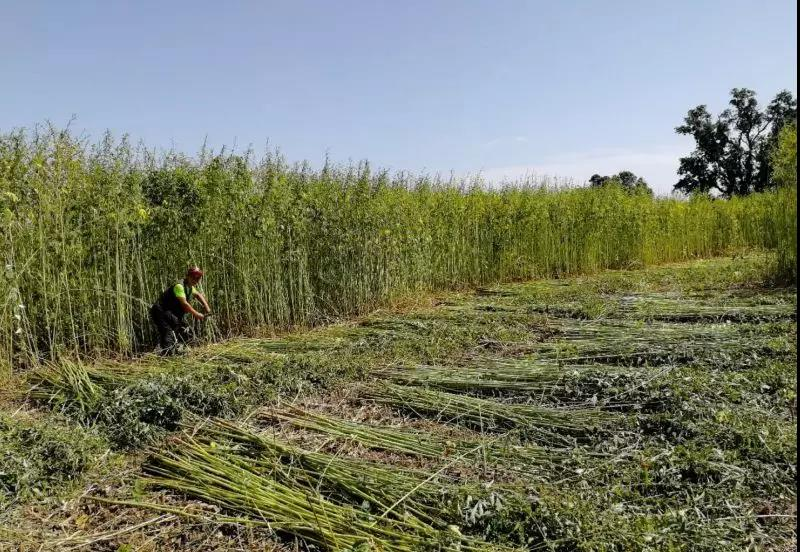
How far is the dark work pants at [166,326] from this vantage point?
6.35 metres

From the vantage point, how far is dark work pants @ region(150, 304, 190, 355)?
6348mm

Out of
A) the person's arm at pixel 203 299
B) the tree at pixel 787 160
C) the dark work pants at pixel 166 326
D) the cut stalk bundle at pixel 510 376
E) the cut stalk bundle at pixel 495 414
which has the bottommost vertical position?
the cut stalk bundle at pixel 495 414

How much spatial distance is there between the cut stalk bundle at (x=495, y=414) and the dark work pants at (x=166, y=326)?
108 inches

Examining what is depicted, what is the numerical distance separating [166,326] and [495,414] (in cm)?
390

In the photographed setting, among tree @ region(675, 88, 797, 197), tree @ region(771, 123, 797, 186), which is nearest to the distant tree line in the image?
tree @ region(675, 88, 797, 197)

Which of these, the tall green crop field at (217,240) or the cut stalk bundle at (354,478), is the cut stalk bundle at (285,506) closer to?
the cut stalk bundle at (354,478)

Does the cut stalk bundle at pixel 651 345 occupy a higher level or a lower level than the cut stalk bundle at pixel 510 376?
higher

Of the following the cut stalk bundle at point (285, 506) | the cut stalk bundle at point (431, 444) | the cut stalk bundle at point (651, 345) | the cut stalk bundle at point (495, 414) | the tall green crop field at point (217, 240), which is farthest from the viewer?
the tall green crop field at point (217, 240)

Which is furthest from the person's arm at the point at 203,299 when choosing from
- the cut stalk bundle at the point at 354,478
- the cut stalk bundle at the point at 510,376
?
the cut stalk bundle at the point at 354,478

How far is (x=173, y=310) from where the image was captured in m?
6.39

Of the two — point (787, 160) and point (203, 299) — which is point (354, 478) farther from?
point (787, 160)

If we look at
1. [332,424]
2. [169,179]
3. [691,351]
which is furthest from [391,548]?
[169,179]

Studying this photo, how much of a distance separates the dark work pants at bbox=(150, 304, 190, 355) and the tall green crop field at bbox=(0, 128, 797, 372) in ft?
1.03

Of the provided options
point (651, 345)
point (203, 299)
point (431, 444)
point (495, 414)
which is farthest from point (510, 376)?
point (203, 299)
